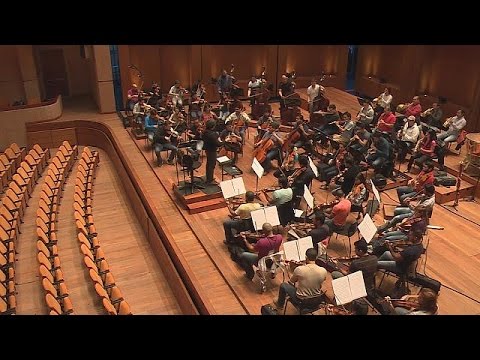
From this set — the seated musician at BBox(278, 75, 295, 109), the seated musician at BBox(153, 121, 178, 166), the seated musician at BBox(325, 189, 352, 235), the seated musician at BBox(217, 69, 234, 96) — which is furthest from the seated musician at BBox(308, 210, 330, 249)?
the seated musician at BBox(217, 69, 234, 96)

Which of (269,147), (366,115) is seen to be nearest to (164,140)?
(269,147)

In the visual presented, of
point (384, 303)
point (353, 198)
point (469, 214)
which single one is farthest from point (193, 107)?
point (384, 303)

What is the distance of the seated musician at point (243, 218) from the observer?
650 centimetres

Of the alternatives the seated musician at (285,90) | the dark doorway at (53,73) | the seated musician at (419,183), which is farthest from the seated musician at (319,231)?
the dark doorway at (53,73)

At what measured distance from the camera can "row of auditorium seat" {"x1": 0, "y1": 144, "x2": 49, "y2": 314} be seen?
21.6ft

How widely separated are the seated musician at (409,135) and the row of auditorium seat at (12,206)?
292 inches

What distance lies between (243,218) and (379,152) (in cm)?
349

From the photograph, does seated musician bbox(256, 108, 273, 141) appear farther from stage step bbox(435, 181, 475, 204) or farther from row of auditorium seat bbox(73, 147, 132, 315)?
row of auditorium seat bbox(73, 147, 132, 315)

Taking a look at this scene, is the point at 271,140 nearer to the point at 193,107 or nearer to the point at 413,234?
the point at 193,107

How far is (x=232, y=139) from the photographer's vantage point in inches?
366

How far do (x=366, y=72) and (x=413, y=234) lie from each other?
1146cm

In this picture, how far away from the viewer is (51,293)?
6.22 meters

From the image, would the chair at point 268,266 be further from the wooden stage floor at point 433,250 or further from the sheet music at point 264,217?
the sheet music at point 264,217
